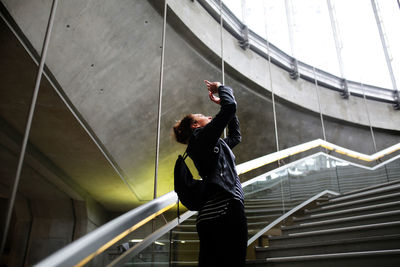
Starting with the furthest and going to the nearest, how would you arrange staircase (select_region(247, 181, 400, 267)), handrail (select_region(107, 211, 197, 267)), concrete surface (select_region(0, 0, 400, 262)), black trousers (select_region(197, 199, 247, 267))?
concrete surface (select_region(0, 0, 400, 262)), staircase (select_region(247, 181, 400, 267)), handrail (select_region(107, 211, 197, 267)), black trousers (select_region(197, 199, 247, 267))

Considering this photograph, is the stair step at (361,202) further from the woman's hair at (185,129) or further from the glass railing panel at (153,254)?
the woman's hair at (185,129)

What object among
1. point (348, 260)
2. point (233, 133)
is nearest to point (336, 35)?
point (348, 260)

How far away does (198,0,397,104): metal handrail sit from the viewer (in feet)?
26.1

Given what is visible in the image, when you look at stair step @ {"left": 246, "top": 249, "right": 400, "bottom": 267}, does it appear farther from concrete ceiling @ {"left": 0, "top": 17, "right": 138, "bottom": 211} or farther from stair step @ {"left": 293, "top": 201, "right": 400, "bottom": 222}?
concrete ceiling @ {"left": 0, "top": 17, "right": 138, "bottom": 211}

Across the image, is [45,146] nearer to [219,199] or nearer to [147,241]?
[147,241]

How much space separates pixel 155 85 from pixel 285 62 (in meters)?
4.31

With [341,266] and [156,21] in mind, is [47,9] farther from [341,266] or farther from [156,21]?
[341,266]

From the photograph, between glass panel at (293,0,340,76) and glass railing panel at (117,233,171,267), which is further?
glass panel at (293,0,340,76)

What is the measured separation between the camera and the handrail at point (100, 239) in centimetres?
111

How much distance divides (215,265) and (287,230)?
2229 millimetres

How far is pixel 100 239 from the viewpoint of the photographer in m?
1.30

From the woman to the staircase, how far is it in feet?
4.24

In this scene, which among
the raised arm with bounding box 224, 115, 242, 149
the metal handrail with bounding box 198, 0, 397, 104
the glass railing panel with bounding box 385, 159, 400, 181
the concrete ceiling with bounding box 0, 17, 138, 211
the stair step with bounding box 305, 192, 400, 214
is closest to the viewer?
the raised arm with bounding box 224, 115, 242, 149

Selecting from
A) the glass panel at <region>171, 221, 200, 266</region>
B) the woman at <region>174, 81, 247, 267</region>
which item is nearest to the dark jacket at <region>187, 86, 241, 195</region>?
the woman at <region>174, 81, 247, 267</region>
